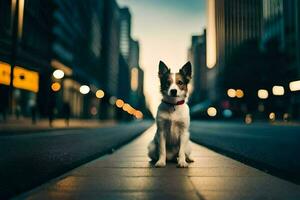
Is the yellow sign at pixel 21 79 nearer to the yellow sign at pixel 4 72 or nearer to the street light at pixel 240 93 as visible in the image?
the yellow sign at pixel 4 72

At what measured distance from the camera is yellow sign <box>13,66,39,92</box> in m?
41.6

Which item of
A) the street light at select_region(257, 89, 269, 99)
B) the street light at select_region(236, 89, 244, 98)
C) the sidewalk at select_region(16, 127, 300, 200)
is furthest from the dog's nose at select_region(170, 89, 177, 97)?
the street light at select_region(236, 89, 244, 98)

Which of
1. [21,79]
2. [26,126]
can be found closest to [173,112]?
[26,126]

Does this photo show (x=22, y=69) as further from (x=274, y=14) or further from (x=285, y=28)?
(x=274, y=14)

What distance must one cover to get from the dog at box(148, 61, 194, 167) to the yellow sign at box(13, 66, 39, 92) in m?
37.0

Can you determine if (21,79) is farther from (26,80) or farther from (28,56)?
(26,80)

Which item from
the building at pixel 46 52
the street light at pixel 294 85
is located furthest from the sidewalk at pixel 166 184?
the street light at pixel 294 85

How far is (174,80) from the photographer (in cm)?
595

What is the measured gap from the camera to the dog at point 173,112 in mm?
5965

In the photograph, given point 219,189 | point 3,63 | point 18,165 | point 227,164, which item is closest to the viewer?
point 219,189

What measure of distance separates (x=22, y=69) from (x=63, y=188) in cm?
4064

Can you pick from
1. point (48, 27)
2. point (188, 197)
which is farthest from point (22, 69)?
point (188, 197)

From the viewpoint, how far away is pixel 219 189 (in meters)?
4.46

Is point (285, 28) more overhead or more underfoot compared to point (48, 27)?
more overhead
